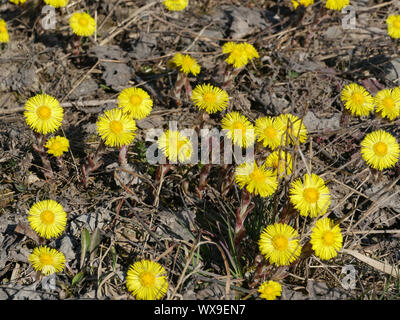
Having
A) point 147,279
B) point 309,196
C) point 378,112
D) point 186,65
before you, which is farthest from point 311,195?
point 186,65

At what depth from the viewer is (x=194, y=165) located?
3.04m

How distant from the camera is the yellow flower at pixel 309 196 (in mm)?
2291

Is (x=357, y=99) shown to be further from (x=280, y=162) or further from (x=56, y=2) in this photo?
(x=56, y=2)

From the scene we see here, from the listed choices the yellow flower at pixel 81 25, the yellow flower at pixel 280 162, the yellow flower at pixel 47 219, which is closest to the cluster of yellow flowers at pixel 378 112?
the yellow flower at pixel 280 162

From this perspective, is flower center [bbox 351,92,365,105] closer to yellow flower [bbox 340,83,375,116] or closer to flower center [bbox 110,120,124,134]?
yellow flower [bbox 340,83,375,116]

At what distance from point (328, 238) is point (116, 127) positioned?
1409mm

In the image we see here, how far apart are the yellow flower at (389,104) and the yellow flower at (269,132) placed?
3.07 ft

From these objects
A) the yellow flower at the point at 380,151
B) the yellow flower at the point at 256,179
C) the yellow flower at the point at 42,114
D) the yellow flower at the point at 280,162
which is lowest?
the yellow flower at the point at 256,179

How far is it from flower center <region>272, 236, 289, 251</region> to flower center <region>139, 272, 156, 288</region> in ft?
2.17

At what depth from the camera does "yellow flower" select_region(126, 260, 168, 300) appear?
7.26 ft

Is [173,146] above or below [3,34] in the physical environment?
below

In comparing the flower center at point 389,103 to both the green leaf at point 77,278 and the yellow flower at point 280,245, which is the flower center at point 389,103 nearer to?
the yellow flower at point 280,245

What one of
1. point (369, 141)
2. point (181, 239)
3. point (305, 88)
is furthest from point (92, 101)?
point (369, 141)

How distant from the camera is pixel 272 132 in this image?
2.55 meters
